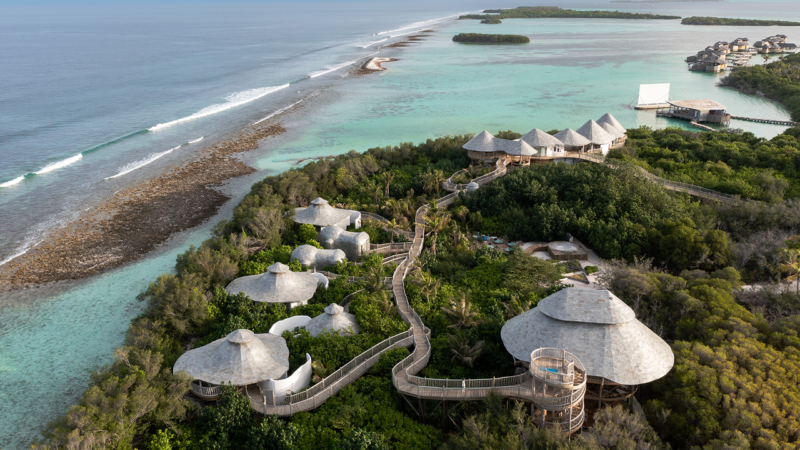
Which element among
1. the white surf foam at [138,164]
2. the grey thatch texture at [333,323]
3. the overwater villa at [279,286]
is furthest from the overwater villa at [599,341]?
the white surf foam at [138,164]

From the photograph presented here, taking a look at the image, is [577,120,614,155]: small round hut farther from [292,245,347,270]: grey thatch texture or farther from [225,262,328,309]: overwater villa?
[225,262,328,309]: overwater villa

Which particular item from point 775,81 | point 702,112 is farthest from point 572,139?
point 775,81

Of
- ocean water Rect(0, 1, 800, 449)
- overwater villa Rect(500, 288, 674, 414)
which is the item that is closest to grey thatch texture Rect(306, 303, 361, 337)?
overwater villa Rect(500, 288, 674, 414)

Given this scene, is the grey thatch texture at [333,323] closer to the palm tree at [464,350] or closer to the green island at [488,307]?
the green island at [488,307]

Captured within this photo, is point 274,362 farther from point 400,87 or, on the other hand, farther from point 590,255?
point 400,87

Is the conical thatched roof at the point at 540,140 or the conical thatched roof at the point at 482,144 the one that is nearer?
the conical thatched roof at the point at 540,140

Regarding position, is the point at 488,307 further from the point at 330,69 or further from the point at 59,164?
the point at 330,69
